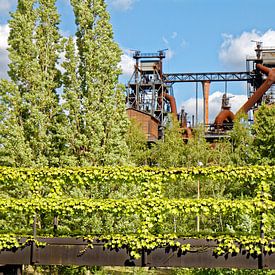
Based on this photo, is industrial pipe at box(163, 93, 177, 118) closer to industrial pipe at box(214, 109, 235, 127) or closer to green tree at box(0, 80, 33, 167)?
industrial pipe at box(214, 109, 235, 127)

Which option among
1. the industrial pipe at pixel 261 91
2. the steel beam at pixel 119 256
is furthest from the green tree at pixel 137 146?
the steel beam at pixel 119 256

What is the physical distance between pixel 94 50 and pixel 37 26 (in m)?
2.49

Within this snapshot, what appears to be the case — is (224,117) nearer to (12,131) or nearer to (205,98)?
(205,98)

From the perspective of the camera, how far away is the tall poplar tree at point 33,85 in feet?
51.1

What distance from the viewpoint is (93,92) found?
1581 cm

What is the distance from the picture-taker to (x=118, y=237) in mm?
9461

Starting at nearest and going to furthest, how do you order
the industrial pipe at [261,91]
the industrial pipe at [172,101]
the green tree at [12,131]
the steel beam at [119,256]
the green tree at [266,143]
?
the steel beam at [119,256]
the green tree at [12,131]
the green tree at [266,143]
the industrial pipe at [261,91]
the industrial pipe at [172,101]

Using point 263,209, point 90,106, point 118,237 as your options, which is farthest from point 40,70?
point 263,209

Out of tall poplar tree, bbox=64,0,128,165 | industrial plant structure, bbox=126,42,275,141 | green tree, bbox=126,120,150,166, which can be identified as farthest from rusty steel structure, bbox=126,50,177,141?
tall poplar tree, bbox=64,0,128,165

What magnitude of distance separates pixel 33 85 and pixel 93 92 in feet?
7.44

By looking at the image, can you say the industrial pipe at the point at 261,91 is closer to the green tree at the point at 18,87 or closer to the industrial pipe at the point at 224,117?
the industrial pipe at the point at 224,117

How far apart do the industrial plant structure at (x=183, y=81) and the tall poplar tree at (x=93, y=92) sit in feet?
86.0

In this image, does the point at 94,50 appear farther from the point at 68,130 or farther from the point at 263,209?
the point at 263,209

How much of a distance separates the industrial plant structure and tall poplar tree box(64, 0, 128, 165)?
2620 cm
